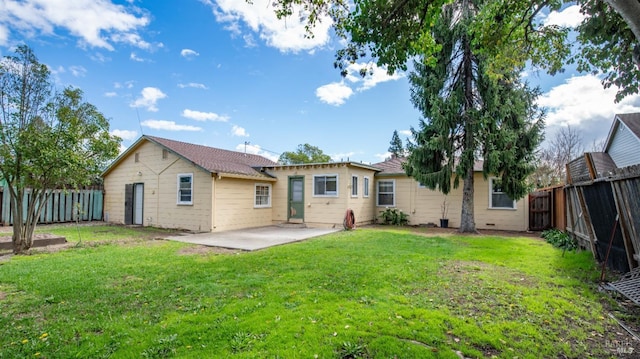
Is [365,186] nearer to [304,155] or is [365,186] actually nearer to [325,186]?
[325,186]

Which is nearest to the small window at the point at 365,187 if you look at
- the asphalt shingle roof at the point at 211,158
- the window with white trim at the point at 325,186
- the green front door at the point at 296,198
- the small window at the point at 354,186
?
the small window at the point at 354,186

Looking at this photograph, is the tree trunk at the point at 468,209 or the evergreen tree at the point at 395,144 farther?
the evergreen tree at the point at 395,144

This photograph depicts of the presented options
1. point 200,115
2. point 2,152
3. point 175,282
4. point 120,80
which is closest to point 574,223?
point 175,282

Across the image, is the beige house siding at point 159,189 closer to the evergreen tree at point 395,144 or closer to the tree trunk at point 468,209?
the tree trunk at point 468,209

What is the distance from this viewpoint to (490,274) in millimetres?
5406

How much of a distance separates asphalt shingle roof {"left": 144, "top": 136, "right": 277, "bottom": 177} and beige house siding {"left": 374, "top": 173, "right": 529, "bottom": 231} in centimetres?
660

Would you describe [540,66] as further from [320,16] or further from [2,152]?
[2,152]

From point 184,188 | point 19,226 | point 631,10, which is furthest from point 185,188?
point 631,10

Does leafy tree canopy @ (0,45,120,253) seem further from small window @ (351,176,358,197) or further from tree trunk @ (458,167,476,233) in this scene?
tree trunk @ (458,167,476,233)

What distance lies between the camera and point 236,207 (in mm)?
12414

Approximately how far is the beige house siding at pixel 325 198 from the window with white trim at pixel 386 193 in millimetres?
741

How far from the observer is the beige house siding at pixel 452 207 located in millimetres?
12984

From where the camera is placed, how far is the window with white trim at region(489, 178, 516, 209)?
42.9 feet

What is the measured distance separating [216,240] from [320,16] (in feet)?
22.1
